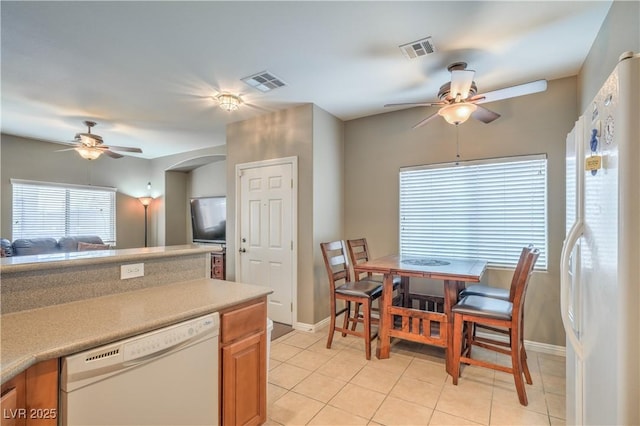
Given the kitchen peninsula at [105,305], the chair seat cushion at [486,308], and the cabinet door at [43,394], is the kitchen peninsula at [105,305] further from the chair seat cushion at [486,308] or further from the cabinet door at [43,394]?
the chair seat cushion at [486,308]

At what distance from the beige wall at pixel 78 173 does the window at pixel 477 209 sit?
19.1 ft

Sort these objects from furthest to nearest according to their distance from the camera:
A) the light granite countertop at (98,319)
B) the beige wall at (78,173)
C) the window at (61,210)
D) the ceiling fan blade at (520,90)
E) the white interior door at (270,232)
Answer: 1. the window at (61,210)
2. the beige wall at (78,173)
3. the white interior door at (270,232)
4. the ceiling fan blade at (520,90)
5. the light granite countertop at (98,319)

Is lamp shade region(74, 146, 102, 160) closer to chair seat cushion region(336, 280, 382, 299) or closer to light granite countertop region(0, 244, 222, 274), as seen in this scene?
light granite countertop region(0, 244, 222, 274)

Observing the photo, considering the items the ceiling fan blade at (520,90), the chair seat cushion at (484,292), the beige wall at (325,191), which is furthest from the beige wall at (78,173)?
the ceiling fan blade at (520,90)

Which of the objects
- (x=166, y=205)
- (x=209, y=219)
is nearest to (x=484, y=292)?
(x=209, y=219)

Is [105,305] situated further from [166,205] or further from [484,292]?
[166,205]

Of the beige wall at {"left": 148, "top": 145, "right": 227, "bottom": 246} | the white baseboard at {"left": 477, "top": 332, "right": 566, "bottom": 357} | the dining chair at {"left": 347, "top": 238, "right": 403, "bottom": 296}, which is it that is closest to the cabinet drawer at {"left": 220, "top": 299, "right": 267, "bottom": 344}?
the dining chair at {"left": 347, "top": 238, "right": 403, "bottom": 296}

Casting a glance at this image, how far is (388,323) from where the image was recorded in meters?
2.94

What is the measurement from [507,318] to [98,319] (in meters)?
2.58

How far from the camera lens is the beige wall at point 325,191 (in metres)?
3.79

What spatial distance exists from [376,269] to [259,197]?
1.99 meters

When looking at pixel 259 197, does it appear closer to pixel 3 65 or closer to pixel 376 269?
pixel 376 269

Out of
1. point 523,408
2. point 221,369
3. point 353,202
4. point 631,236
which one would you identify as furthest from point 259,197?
point 631,236

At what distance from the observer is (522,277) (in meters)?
2.29
